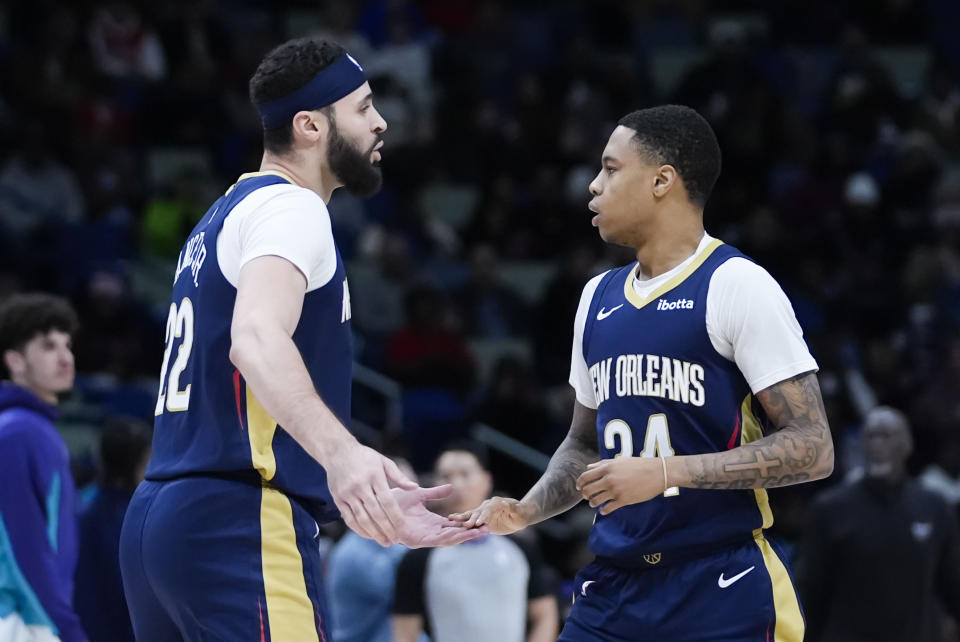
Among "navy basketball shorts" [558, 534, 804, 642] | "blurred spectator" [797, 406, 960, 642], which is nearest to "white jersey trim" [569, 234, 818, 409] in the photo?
"navy basketball shorts" [558, 534, 804, 642]

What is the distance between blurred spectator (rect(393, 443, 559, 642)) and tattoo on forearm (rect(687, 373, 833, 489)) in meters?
3.31

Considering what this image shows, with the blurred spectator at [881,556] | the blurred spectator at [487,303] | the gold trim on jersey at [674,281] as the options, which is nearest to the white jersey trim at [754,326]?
the gold trim on jersey at [674,281]

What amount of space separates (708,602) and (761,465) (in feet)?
1.51

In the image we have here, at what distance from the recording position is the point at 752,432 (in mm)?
4453

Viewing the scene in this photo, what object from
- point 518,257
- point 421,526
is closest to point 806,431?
point 421,526

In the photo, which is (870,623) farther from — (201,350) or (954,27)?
(954,27)

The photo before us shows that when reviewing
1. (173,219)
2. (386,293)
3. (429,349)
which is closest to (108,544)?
(429,349)

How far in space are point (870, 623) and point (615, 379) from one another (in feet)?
14.3

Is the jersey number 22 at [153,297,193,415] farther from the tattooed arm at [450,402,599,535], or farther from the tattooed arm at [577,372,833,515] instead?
the tattooed arm at [577,372,833,515]

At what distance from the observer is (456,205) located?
15828 millimetres

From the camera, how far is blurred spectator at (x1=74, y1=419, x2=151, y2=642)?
7258 mm

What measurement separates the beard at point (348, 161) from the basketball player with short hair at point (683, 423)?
0.79m

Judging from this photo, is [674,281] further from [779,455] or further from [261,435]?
[261,435]

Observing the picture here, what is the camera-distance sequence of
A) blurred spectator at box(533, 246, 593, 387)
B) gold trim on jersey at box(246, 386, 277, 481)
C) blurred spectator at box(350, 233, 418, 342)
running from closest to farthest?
gold trim on jersey at box(246, 386, 277, 481) → blurred spectator at box(533, 246, 593, 387) → blurred spectator at box(350, 233, 418, 342)
